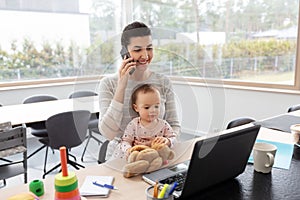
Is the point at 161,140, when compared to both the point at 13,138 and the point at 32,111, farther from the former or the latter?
the point at 32,111

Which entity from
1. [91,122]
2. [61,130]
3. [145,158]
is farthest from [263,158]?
[61,130]

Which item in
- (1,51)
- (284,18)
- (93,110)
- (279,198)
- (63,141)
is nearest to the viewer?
(279,198)

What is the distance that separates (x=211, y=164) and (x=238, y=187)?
0.18 metres

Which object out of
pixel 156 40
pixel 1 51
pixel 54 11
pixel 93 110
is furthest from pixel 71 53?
pixel 156 40

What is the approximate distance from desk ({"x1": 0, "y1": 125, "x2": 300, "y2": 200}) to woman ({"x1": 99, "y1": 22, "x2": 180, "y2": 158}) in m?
0.17

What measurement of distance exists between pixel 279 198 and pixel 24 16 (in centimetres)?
409

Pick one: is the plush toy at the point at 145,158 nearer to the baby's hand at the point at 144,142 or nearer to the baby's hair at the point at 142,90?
the baby's hand at the point at 144,142

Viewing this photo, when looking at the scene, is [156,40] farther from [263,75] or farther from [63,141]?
[263,75]

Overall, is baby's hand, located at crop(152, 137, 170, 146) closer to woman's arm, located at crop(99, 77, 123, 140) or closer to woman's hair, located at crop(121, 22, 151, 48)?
woman's arm, located at crop(99, 77, 123, 140)

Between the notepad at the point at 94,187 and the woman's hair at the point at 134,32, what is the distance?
1.48ft

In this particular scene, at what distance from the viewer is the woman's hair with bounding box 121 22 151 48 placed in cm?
94

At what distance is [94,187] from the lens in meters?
0.96

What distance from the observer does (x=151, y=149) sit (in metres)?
0.97

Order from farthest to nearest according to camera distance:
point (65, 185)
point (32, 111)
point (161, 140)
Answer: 1. point (32, 111)
2. point (161, 140)
3. point (65, 185)
